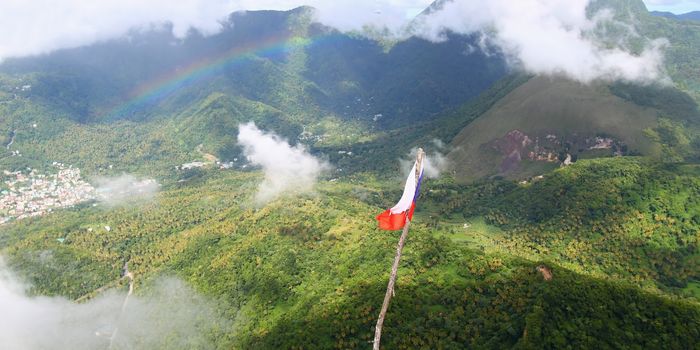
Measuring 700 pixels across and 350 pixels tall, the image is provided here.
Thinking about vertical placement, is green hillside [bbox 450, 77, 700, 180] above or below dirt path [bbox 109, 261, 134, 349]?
above

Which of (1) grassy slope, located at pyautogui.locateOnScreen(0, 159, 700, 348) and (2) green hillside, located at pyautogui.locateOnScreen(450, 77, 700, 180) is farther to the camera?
(2) green hillside, located at pyautogui.locateOnScreen(450, 77, 700, 180)

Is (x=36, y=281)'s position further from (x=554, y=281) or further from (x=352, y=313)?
(x=554, y=281)

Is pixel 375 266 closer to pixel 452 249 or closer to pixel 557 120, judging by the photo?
pixel 452 249

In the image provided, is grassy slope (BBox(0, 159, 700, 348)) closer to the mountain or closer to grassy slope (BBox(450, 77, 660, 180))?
the mountain

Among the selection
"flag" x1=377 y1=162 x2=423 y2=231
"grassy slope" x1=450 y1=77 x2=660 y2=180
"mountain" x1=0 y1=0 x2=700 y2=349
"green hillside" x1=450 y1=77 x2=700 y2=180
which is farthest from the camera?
"grassy slope" x1=450 y1=77 x2=660 y2=180

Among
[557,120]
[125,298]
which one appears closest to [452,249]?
[125,298]

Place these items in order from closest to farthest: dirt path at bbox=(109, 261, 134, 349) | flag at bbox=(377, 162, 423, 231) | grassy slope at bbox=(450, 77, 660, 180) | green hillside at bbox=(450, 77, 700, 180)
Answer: flag at bbox=(377, 162, 423, 231), dirt path at bbox=(109, 261, 134, 349), green hillside at bbox=(450, 77, 700, 180), grassy slope at bbox=(450, 77, 660, 180)

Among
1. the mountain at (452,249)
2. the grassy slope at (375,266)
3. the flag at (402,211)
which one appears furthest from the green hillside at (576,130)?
the flag at (402,211)

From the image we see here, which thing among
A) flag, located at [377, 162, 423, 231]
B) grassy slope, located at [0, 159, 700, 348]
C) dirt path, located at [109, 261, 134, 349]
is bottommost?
dirt path, located at [109, 261, 134, 349]

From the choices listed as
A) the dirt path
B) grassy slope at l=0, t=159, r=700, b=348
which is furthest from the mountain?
the dirt path

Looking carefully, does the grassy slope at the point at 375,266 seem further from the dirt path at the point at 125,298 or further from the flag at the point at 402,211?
the flag at the point at 402,211

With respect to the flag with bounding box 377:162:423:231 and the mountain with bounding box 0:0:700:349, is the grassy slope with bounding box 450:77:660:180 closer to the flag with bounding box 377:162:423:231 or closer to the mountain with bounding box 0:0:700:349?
the mountain with bounding box 0:0:700:349
